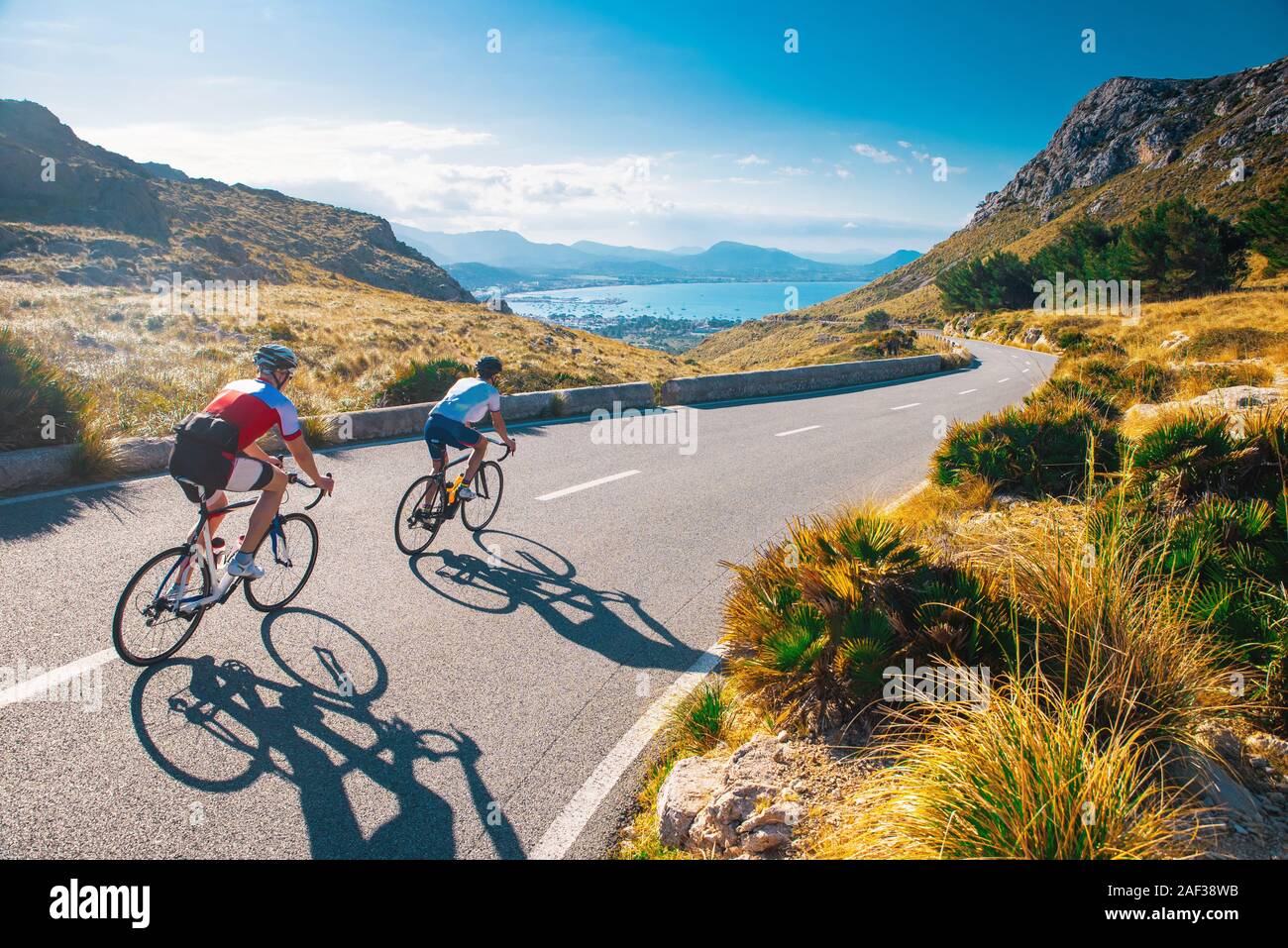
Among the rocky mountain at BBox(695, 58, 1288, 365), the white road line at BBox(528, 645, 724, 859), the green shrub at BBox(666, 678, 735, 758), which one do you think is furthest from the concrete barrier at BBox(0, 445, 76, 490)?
the rocky mountain at BBox(695, 58, 1288, 365)

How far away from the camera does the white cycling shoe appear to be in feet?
14.6

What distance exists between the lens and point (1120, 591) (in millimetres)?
3127

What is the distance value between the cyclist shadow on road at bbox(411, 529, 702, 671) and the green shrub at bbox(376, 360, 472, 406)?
722cm

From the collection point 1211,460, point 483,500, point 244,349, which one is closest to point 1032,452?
point 1211,460

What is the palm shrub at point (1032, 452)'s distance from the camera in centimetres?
693

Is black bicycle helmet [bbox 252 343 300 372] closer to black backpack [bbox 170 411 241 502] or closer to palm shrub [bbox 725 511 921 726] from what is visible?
black backpack [bbox 170 411 241 502]

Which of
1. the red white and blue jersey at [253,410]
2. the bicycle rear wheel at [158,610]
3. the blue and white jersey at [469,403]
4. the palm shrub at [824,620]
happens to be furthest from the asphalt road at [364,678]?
the red white and blue jersey at [253,410]

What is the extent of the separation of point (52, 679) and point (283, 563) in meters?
1.44

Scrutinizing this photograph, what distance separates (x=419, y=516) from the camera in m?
6.08

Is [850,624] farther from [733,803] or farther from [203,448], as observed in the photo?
[203,448]

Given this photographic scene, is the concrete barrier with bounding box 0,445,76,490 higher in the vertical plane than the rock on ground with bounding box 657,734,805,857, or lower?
higher
